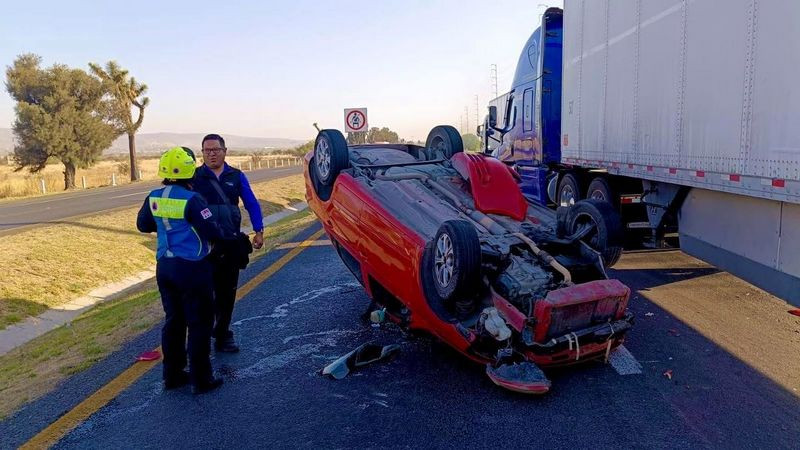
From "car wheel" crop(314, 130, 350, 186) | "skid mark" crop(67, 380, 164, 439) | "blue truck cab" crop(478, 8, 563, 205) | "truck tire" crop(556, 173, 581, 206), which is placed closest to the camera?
"skid mark" crop(67, 380, 164, 439)

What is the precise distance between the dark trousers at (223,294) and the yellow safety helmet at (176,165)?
0.98m

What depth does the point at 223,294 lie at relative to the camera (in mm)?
4980

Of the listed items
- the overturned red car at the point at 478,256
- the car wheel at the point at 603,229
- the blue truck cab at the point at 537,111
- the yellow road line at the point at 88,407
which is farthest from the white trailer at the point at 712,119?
the yellow road line at the point at 88,407

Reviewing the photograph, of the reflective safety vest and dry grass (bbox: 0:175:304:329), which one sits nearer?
the reflective safety vest

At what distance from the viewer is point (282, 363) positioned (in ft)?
14.8

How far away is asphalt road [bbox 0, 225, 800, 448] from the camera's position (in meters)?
3.31

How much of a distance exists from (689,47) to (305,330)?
439 cm

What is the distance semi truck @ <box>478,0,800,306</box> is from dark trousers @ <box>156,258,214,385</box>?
11.5 ft

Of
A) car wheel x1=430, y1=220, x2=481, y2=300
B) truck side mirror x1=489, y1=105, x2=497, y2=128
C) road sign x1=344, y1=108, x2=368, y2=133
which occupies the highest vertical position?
road sign x1=344, y1=108, x2=368, y2=133

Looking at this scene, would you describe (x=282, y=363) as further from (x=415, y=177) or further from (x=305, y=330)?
(x=415, y=177)

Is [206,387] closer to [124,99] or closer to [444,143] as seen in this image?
[444,143]

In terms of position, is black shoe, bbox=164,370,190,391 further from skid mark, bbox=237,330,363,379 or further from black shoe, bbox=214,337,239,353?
black shoe, bbox=214,337,239,353

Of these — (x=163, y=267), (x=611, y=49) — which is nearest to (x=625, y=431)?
(x=163, y=267)

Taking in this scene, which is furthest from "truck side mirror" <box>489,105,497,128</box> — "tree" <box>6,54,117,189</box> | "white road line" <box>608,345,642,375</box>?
"tree" <box>6,54,117,189</box>
